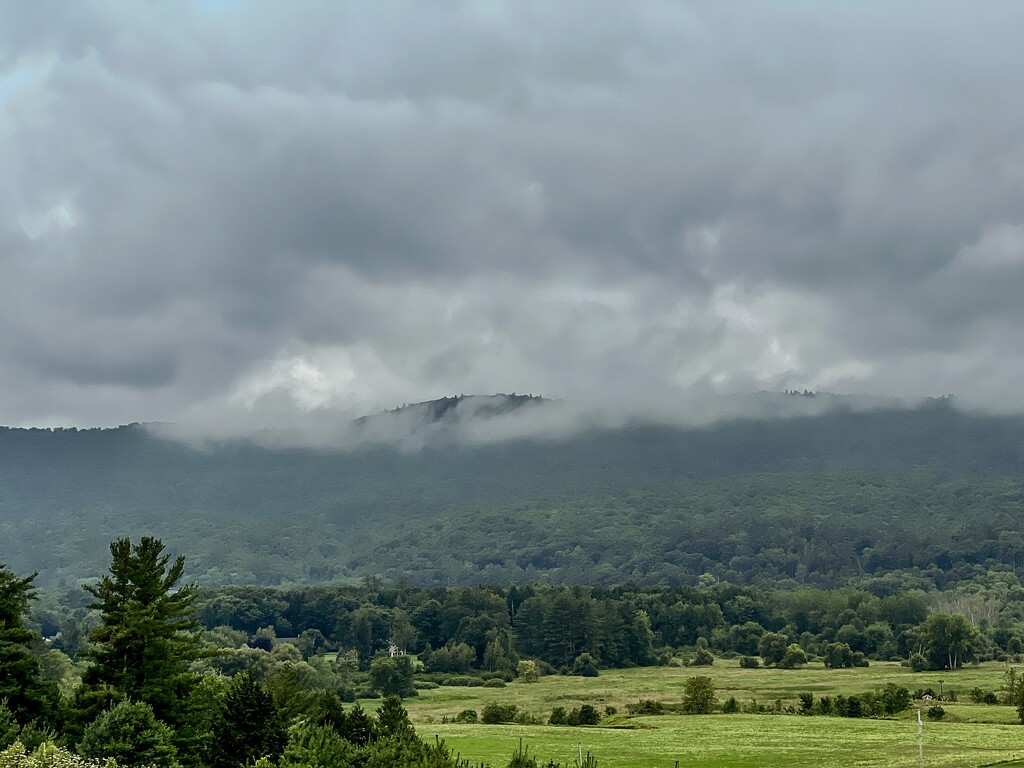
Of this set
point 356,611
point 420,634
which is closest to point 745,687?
point 420,634

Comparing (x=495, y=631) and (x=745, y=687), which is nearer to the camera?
(x=745, y=687)

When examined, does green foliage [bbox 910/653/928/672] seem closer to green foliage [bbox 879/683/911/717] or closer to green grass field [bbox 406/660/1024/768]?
green grass field [bbox 406/660/1024/768]

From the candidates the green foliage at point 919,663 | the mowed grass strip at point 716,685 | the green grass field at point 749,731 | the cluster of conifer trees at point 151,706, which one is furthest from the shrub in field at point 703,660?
the cluster of conifer trees at point 151,706

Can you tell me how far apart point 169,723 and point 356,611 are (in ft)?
488

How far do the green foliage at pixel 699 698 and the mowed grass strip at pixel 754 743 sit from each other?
Result: 648 cm

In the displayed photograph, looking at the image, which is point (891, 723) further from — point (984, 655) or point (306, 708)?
point (984, 655)

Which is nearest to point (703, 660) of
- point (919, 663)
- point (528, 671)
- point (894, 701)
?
point (528, 671)

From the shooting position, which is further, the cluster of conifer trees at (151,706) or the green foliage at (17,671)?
the green foliage at (17,671)

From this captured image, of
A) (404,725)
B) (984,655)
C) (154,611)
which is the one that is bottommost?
(984,655)

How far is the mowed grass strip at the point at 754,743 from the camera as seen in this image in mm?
70438

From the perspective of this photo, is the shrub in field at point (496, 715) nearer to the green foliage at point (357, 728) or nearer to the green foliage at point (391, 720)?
the green foliage at point (357, 728)

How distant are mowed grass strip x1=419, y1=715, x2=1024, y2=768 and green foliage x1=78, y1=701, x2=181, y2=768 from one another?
88.5 ft

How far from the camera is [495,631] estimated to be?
588ft

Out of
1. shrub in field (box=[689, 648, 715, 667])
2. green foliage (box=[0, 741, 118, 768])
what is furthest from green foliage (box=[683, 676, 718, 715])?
green foliage (box=[0, 741, 118, 768])
